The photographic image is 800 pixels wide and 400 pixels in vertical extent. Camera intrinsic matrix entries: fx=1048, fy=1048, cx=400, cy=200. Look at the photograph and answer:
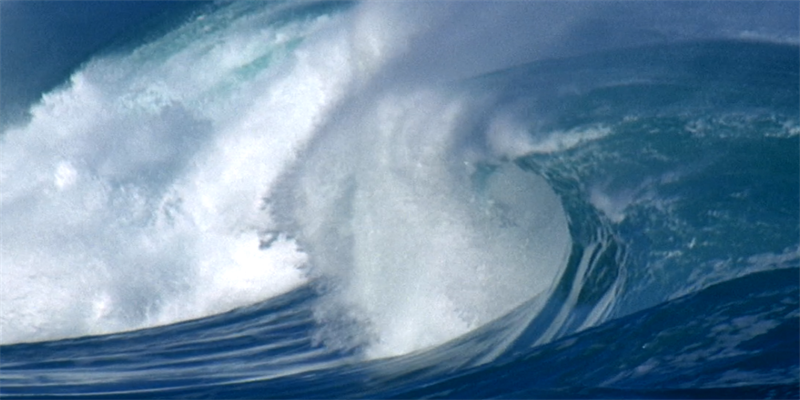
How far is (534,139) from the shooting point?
6461 mm

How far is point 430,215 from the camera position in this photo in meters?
6.84

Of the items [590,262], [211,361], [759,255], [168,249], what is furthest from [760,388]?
[168,249]

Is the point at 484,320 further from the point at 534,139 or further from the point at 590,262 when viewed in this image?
the point at 534,139

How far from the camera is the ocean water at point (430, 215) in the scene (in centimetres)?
552

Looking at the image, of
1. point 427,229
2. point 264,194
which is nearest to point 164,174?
point 264,194

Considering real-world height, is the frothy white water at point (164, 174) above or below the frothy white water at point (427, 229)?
above

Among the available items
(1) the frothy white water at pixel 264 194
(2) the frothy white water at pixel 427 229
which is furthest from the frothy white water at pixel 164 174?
(2) the frothy white water at pixel 427 229

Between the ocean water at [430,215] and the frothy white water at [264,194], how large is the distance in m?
0.02

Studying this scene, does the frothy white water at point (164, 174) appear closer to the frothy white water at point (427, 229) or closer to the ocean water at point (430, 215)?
the ocean water at point (430, 215)

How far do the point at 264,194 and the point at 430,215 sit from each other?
2.41 meters

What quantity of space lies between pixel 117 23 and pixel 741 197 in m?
6.10

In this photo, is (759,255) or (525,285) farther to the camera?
(525,285)

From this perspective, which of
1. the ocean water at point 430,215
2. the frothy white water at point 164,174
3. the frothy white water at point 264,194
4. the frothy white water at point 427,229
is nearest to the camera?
the ocean water at point 430,215

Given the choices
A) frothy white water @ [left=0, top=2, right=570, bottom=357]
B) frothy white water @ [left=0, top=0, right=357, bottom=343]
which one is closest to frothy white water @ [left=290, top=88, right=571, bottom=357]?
frothy white water @ [left=0, top=2, right=570, bottom=357]
